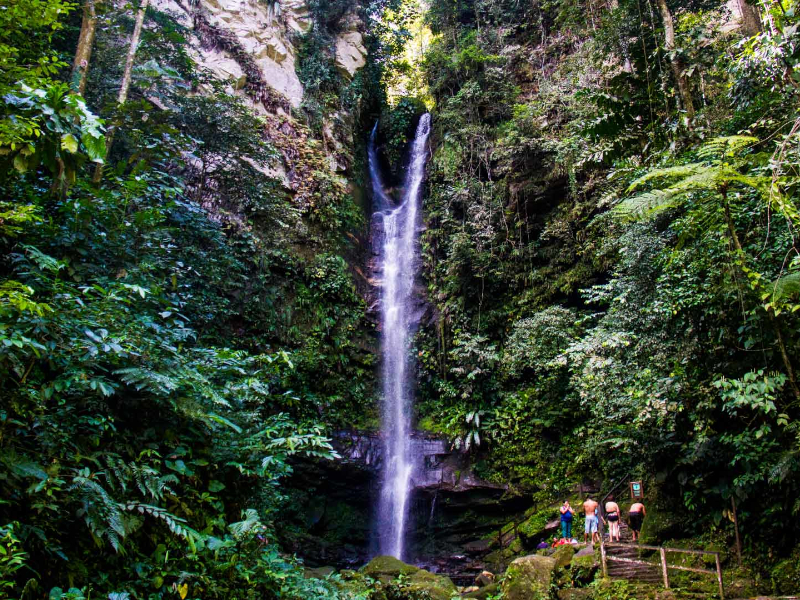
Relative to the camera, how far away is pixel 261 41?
17.1m

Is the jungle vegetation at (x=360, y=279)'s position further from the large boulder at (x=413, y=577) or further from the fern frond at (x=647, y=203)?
the large boulder at (x=413, y=577)

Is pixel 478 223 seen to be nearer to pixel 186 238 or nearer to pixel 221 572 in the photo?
pixel 186 238

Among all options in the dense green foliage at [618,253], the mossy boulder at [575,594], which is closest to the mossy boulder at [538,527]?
the dense green foliage at [618,253]

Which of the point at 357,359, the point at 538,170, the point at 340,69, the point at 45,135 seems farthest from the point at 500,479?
the point at 340,69

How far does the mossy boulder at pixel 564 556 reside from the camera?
799 centimetres

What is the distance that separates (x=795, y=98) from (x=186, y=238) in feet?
31.1

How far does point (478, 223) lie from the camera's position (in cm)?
1494

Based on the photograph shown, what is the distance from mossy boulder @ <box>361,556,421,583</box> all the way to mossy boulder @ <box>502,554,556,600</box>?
1958 millimetres

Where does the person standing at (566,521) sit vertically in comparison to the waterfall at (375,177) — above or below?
below

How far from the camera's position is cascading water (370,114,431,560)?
13.0 meters

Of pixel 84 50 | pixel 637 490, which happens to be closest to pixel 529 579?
pixel 637 490

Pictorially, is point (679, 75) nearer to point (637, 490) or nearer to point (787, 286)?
point (787, 286)

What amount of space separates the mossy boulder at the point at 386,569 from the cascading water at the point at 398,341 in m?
3.23

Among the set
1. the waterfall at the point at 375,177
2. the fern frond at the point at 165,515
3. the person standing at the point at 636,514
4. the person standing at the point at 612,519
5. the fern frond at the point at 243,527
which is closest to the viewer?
the fern frond at the point at 165,515
